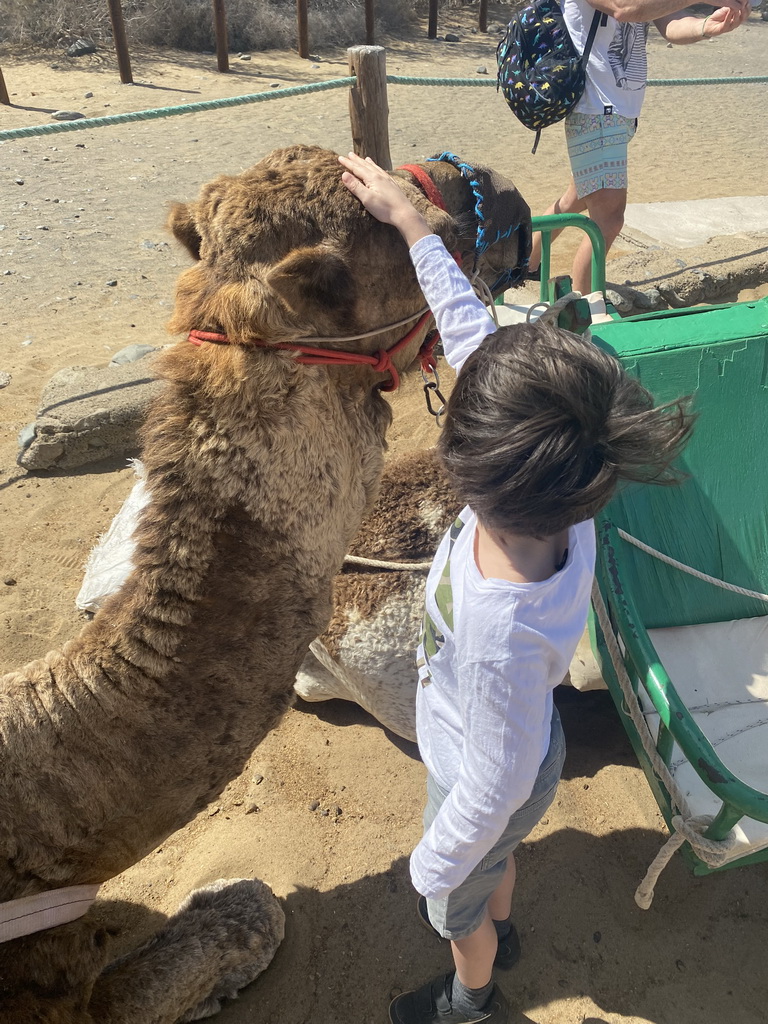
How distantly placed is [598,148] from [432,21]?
15.4 metres

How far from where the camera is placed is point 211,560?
6.48ft

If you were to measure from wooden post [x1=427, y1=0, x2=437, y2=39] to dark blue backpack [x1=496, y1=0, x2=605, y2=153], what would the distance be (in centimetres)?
1513

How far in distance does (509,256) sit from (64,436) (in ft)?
10.6

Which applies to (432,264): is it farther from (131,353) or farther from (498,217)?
(131,353)

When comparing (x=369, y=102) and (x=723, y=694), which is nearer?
(x=723, y=694)

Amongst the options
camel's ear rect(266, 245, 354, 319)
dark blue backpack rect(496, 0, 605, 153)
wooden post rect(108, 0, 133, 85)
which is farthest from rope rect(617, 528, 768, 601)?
wooden post rect(108, 0, 133, 85)

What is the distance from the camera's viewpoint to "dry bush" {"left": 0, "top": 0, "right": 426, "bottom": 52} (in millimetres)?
14820

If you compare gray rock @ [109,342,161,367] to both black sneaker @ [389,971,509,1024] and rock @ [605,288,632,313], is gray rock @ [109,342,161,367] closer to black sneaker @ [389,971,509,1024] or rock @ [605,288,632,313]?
rock @ [605,288,632,313]

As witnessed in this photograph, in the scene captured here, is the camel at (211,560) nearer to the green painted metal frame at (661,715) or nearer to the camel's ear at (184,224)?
the camel's ear at (184,224)

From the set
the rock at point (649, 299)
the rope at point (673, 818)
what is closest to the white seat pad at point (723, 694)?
the rope at point (673, 818)

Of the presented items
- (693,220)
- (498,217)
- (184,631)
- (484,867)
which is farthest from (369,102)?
(693,220)

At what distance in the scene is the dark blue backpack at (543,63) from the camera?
4473 millimetres

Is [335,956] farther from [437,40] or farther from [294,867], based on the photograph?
[437,40]

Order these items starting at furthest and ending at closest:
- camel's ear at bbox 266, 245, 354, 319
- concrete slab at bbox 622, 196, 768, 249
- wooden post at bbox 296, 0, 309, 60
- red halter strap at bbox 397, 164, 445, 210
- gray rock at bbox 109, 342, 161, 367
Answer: wooden post at bbox 296, 0, 309, 60
concrete slab at bbox 622, 196, 768, 249
gray rock at bbox 109, 342, 161, 367
red halter strap at bbox 397, 164, 445, 210
camel's ear at bbox 266, 245, 354, 319
